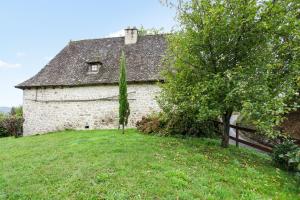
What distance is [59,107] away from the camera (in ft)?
60.2

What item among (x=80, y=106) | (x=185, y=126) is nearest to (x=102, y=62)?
(x=80, y=106)

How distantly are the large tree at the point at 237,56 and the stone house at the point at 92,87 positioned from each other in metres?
7.10

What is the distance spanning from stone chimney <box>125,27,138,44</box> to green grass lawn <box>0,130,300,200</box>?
12.1 metres

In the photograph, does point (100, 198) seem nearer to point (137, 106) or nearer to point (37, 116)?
point (137, 106)

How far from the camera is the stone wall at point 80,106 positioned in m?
17.2

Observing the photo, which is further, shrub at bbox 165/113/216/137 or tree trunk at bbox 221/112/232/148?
shrub at bbox 165/113/216/137

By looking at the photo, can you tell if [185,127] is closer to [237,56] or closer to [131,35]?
[237,56]

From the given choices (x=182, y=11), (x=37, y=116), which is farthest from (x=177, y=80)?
(x=37, y=116)

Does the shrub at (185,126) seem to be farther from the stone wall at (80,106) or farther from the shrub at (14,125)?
the shrub at (14,125)

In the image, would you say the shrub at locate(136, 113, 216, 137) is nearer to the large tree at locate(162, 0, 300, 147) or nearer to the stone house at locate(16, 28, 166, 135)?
the large tree at locate(162, 0, 300, 147)

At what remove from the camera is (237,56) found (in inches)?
373

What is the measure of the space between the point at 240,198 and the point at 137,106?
12.1 meters

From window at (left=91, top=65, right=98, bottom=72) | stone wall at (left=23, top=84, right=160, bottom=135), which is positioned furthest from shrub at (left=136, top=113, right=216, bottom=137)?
window at (left=91, top=65, right=98, bottom=72)

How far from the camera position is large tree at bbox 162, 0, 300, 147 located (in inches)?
324
